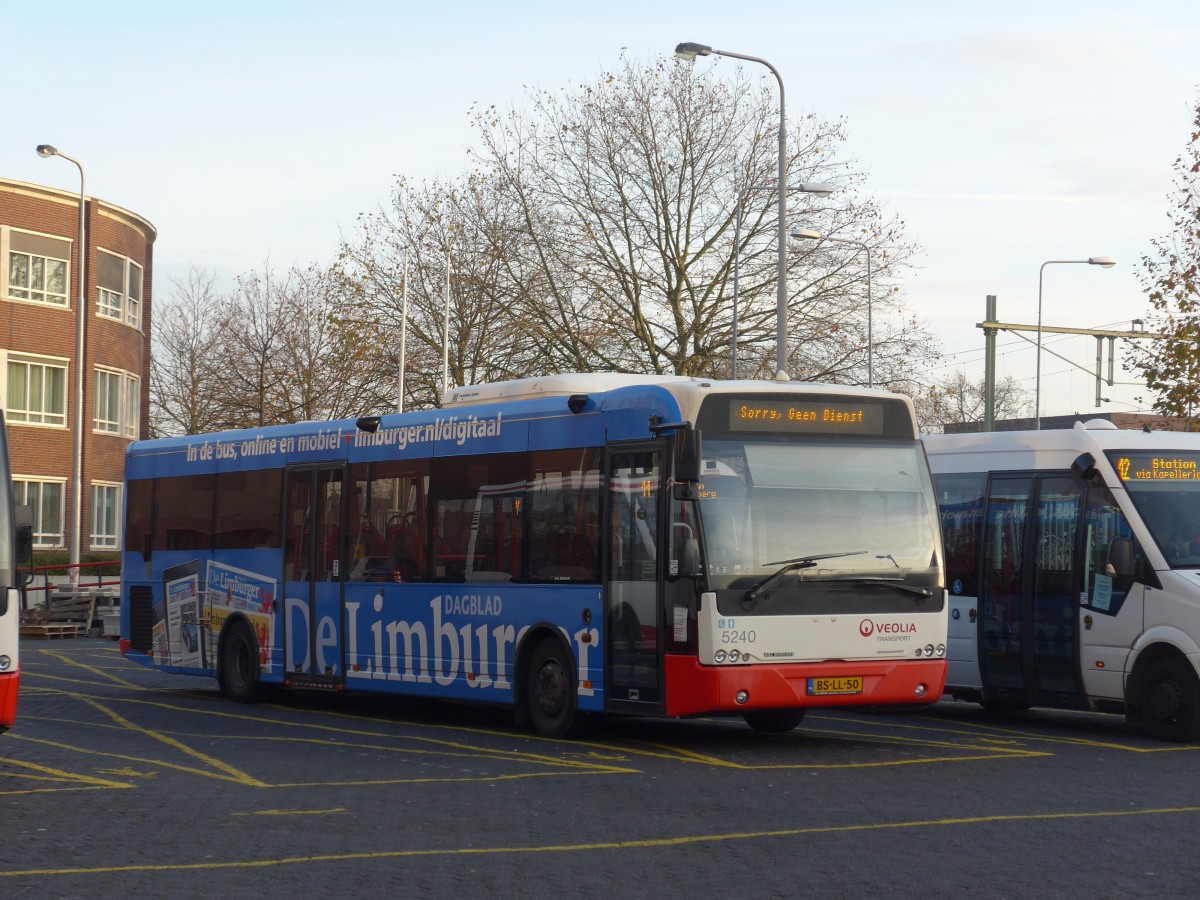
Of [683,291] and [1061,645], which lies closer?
[1061,645]

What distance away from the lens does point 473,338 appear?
44.6 meters

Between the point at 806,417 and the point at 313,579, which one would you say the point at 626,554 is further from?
the point at 313,579

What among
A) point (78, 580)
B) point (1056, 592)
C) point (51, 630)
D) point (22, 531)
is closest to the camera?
point (22, 531)

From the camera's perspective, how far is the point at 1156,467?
51.3ft

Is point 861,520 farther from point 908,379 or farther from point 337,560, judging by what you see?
point 908,379

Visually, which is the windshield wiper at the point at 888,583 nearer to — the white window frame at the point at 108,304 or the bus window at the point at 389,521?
the bus window at the point at 389,521

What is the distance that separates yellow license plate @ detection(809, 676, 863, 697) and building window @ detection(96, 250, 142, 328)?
148 ft

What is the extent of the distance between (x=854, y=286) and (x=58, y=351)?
83.8ft

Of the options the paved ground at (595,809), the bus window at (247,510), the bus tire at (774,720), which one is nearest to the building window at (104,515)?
the bus window at (247,510)

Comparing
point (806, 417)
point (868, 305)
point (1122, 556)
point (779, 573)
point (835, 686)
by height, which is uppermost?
point (868, 305)

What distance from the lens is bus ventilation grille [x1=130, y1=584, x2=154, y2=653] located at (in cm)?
2133

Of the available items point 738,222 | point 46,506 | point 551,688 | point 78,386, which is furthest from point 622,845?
point 46,506

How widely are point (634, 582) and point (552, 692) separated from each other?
1557 mm

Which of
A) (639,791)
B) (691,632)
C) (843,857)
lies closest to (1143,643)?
(691,632)
